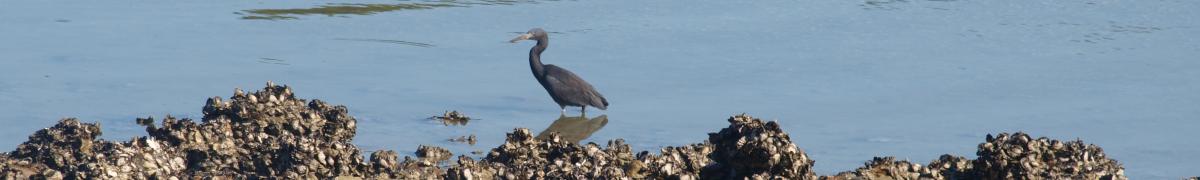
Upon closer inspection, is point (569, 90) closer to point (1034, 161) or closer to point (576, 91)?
point (576, 91)

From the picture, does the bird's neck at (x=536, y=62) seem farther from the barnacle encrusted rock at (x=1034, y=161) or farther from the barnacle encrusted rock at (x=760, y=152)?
the barnacle encrusted rock at (x=1034, y=161)

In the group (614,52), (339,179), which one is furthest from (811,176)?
(614,52)

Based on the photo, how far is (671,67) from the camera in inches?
765

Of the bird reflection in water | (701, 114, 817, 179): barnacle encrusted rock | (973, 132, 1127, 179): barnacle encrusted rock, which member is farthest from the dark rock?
(973, 132, 1127, 179): barnacle encrusted rock

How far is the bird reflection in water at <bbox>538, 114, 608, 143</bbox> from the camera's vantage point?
16.1 m

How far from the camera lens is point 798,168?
10352 millimetres

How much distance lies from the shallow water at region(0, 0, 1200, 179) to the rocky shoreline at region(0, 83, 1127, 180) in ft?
6.20

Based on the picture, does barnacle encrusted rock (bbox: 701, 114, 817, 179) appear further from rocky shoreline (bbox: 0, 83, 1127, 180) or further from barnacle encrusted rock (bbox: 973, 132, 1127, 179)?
barnacle encrusted rock (bbox: 973, 132, 1127, 179)

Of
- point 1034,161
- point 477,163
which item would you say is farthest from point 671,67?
point 1034,161

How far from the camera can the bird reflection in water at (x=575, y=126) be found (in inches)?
635

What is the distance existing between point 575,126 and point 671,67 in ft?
9.20

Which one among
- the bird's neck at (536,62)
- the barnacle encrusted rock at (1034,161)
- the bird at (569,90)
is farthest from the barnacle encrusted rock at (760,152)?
the bird's neck at (536,62)

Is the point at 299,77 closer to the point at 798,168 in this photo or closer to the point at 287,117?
the point at 287,117

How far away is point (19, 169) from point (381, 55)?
8769 millimetres
